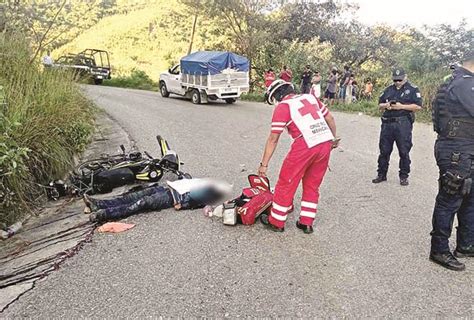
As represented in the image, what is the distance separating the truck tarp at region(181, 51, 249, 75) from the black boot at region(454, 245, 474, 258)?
44.8 feet

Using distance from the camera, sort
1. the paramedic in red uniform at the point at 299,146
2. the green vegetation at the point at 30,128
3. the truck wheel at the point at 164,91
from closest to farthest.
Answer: the paramedic in red uniform at the point at 299,146 → the green vegetation at the point at 30,128 → the truck wheel at the point at 164,91

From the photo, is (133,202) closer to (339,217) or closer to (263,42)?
(339,217)

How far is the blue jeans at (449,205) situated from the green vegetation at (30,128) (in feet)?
12.9

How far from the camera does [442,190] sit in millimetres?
3629

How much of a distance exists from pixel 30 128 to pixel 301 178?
344 cm

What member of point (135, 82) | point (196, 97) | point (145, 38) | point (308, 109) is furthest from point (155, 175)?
point (145, 38)

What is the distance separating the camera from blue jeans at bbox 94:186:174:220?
15.3ft

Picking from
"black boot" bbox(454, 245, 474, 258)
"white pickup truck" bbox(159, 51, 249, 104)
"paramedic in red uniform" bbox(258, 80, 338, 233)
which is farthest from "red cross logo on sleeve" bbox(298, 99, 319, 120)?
"white pickup truck" bbox(159, 51, 249, 104)

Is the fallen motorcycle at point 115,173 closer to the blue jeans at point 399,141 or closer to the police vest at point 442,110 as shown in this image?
the blue jeans at point 399,141

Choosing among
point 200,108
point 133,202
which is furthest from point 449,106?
point 200,108

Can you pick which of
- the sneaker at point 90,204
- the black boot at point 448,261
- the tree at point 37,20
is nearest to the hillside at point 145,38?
the tree at point 37,20

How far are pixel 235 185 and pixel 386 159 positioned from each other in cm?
231

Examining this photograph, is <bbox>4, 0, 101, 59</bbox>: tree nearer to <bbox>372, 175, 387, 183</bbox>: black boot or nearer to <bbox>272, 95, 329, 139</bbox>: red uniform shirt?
<bbox>272, 95, 329, 139</bbox>: red uniform shirt

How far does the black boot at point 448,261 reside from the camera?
360 centimetres
